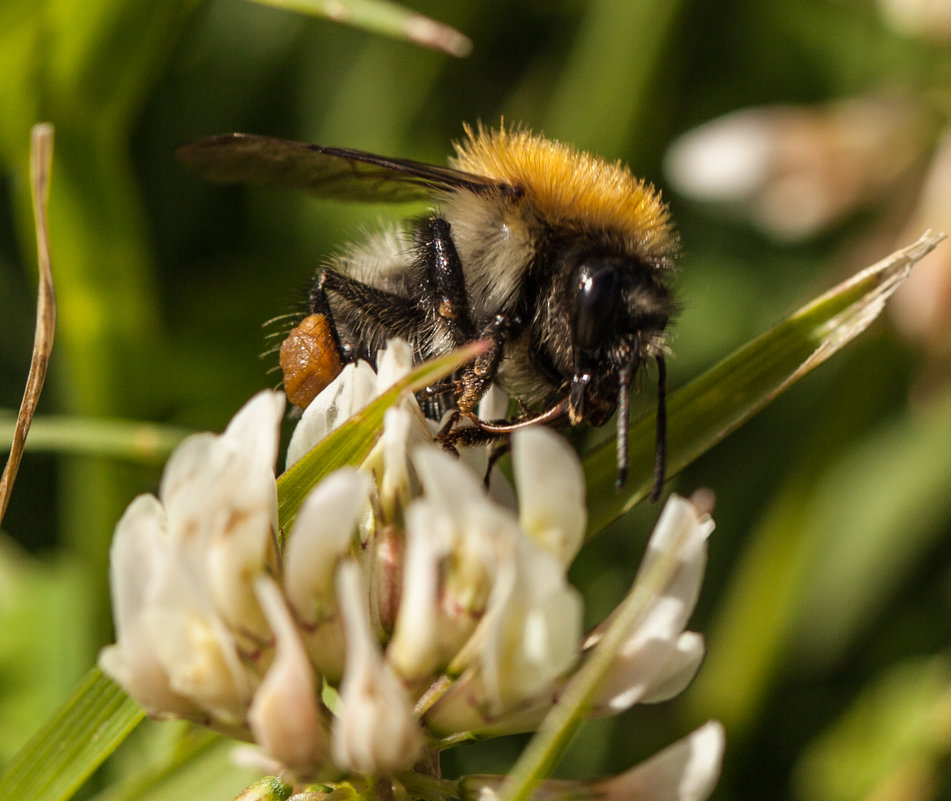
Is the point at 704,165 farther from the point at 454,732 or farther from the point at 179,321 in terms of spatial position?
the point at 454,732

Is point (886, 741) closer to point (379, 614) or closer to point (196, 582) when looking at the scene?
point (379, 614)

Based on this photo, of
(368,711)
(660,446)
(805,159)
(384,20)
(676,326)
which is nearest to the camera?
(368,711)

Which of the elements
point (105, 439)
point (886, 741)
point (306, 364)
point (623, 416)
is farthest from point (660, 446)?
point (886, 741)

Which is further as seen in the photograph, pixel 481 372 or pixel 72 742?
pixel 481 372

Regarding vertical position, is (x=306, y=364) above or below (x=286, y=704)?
above

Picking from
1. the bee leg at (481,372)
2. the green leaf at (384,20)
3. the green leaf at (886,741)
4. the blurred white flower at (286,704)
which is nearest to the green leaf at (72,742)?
the blurred white flower at (286,704)

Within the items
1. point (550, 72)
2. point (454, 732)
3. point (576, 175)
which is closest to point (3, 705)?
point (454, 732)

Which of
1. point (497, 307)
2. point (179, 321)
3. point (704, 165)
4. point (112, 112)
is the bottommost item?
point (179, 321)
